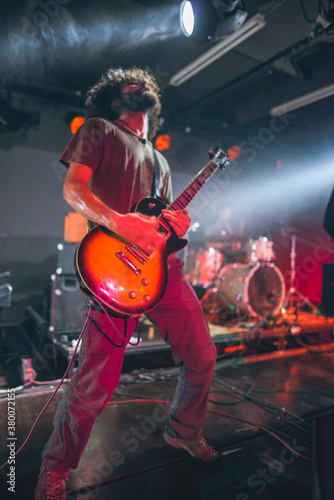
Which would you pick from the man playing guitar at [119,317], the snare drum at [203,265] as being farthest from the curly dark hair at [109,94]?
the snare drum at [203,265]

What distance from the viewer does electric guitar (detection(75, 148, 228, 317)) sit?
152 cm

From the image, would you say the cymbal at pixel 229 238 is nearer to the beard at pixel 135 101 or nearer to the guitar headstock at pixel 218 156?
the guitar headstock at pixel 218 156

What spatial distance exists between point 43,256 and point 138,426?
5126mm

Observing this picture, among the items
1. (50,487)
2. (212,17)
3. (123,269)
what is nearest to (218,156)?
(123,269)

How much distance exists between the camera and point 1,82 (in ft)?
19.8

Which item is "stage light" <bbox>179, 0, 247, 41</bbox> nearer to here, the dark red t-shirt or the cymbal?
the dark red t-shirt

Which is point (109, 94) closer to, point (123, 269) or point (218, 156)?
point (218, 156)

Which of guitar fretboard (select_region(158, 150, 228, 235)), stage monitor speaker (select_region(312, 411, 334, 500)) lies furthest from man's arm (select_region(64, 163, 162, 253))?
stage monitor speaker (select_region(312, 411, 334, 500))

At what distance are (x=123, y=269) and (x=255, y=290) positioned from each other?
416cm

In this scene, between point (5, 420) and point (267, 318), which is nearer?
point (5, 420)

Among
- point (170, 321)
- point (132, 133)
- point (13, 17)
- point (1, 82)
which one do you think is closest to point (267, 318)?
point (170, 321)

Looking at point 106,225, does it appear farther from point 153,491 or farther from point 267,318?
point 267,318

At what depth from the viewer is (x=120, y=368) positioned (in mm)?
1667

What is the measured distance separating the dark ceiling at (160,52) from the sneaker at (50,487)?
4335mm
